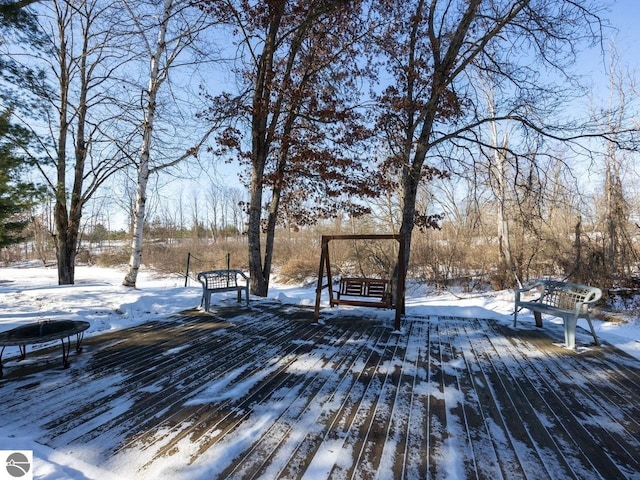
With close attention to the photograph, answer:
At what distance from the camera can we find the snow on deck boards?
5.11 ft

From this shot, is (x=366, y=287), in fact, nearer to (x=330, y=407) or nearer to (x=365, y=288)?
(x=365, y=288)

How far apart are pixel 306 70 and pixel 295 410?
721 centimetres

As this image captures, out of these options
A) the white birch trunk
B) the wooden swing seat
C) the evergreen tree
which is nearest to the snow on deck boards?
the wooden swing seat

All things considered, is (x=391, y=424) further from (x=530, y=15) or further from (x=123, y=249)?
(x=123, y=249)

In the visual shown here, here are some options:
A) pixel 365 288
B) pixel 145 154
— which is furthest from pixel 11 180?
pixel 365 288

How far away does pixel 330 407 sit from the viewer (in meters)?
2.08

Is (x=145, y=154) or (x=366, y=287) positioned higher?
(x=145, y=154)

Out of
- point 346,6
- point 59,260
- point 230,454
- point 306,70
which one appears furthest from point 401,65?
point 59,260

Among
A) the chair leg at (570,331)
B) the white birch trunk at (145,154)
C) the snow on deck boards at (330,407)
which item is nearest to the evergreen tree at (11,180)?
the white birch trunk at (145,154)

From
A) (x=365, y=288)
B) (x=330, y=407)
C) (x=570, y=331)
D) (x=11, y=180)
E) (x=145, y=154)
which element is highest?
(x=145, y=154)

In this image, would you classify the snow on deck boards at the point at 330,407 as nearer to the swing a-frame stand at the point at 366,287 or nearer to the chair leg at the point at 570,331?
the chair leg at the point at 570,331

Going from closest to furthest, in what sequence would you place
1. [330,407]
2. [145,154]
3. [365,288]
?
[330,407], [365,288], [145,154]

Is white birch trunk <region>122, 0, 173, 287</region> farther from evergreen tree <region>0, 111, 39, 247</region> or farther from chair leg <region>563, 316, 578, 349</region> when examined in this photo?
chair leg <region>563, 316, 578, 349</region>

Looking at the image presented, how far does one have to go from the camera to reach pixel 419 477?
1.45 metres
